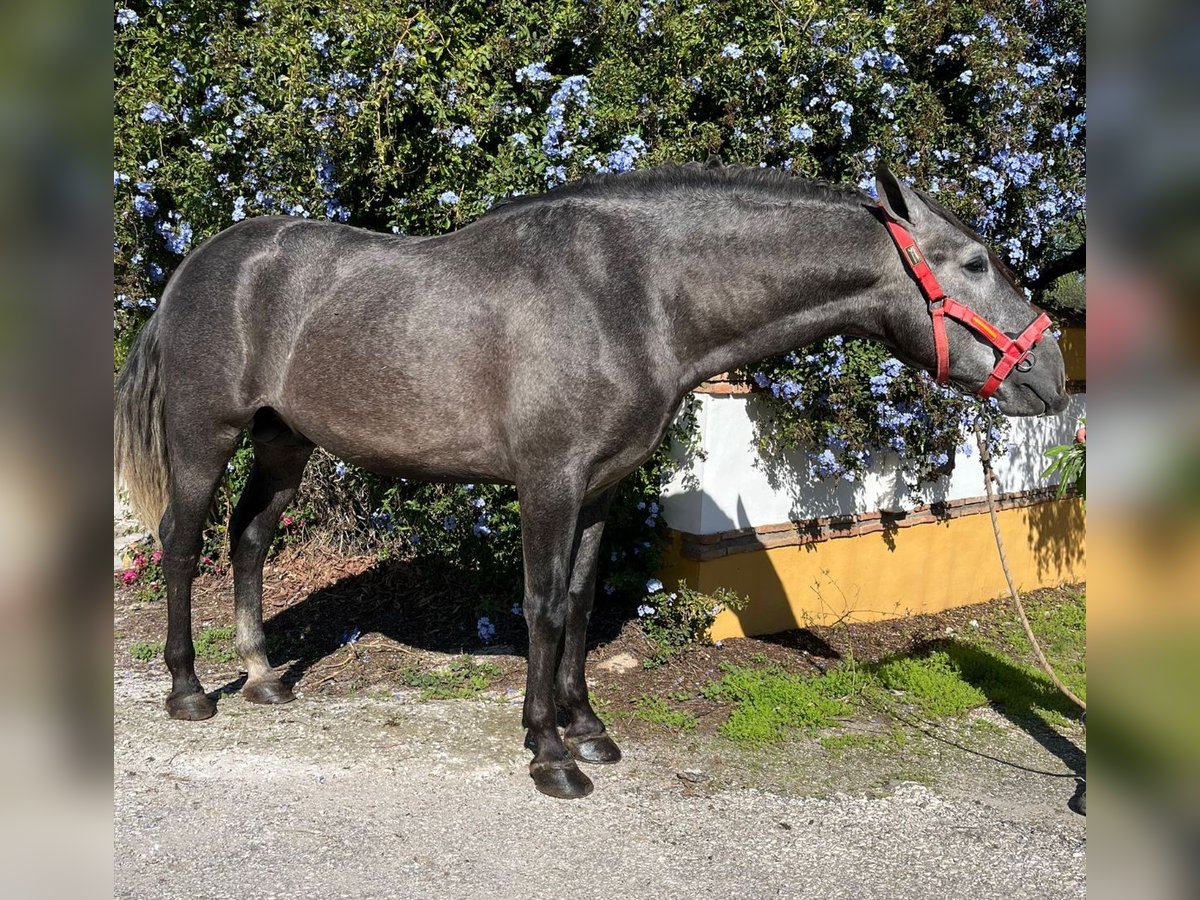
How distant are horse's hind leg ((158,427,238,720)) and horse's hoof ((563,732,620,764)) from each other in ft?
5.23

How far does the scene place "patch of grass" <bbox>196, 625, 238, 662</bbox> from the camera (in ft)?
17.0

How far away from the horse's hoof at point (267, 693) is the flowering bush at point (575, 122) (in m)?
1.37

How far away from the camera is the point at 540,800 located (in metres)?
3.64

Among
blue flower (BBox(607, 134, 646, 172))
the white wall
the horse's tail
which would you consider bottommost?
the white wall

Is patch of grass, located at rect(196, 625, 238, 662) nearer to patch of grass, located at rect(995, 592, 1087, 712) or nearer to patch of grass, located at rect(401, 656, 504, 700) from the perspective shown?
patch of grass, located at rect(401, 656, 504, 700)

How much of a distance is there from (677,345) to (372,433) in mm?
1212

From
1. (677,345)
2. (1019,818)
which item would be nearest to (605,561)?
(677,345)

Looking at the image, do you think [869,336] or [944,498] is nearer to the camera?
[869,336]

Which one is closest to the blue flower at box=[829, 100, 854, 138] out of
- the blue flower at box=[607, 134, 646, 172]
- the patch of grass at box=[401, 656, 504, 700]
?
the blue flower at box=[607, 134, 646, 172]

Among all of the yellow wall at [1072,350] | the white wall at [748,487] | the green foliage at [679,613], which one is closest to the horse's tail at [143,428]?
the green foliage at [679,613]

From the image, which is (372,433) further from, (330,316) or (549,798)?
(549,798)

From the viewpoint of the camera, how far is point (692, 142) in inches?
209

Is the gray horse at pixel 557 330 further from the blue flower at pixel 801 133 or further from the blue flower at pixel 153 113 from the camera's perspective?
the blue flower at pixel 153 113

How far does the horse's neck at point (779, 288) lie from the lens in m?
3.49
